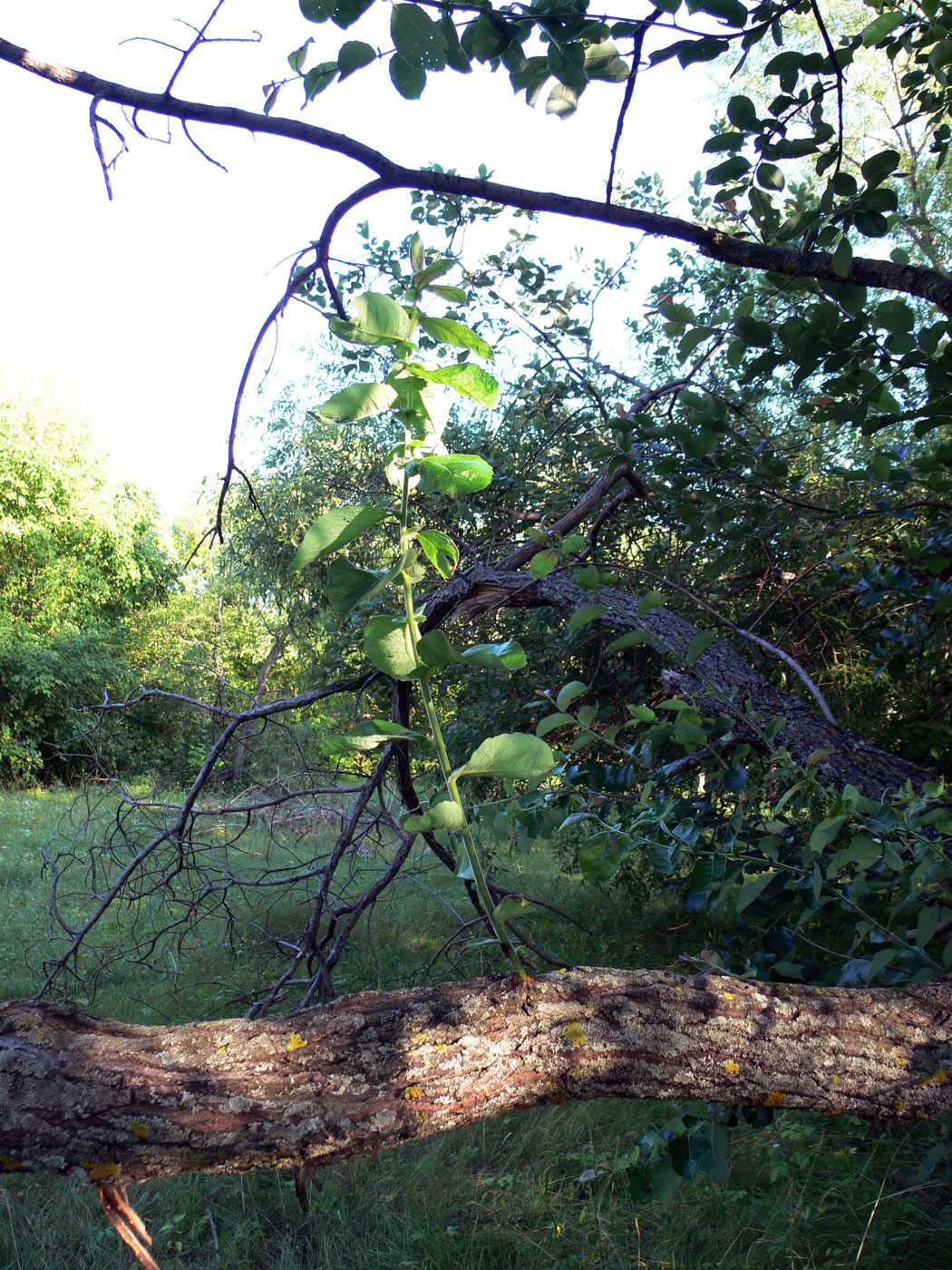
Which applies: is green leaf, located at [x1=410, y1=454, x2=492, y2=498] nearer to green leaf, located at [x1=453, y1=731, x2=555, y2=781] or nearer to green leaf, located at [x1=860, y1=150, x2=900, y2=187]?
green leaf, located at [x1=453, y1=731, x2=555, y2=781]

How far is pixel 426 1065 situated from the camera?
0.93 meters

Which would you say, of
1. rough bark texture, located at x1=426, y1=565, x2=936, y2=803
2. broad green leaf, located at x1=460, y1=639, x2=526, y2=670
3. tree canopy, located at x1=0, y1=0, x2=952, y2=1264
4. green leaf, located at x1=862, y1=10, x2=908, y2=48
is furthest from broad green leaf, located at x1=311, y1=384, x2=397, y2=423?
green leaf, located at x1=862, y1=10, x2=908, y2=48

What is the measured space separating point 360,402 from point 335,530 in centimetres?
11

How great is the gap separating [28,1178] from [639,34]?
136 inches

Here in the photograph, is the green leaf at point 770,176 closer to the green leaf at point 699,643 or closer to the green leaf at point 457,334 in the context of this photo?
the green leaf at point 699,643

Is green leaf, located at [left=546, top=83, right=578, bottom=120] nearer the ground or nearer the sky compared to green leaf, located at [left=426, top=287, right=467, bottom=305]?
nearer the sky

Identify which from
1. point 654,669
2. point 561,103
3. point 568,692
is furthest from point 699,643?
point 654,669

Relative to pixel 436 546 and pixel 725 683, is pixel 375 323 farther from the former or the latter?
pixel 725 683

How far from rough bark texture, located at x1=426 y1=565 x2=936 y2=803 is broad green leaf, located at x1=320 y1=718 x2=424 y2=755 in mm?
1078

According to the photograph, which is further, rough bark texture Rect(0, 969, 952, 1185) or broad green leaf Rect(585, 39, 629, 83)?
broad green leaf Rect(585, 39, 629, 83)

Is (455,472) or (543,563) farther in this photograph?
(543,563)

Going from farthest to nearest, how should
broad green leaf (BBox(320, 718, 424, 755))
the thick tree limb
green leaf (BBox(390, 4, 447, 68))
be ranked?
the thick tree limb → green leaf (BBox(390, 4, 447, 68)) → broad green leaf (BBox(320, 718, 424, 755))

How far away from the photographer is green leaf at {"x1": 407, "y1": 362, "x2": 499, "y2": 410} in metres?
0.66

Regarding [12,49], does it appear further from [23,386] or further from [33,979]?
[23,386]
